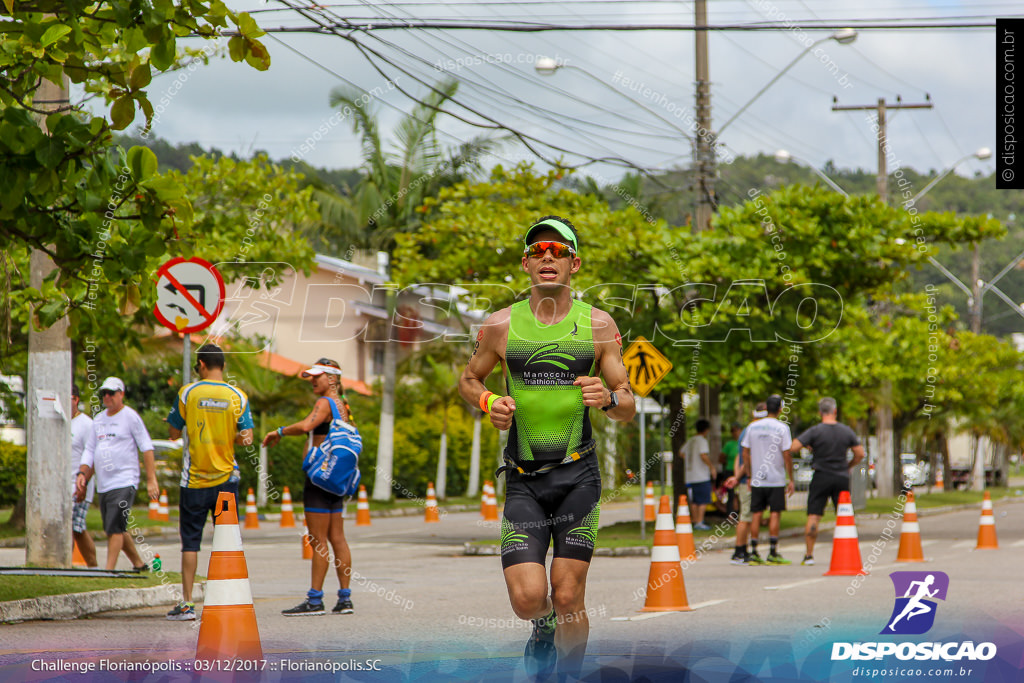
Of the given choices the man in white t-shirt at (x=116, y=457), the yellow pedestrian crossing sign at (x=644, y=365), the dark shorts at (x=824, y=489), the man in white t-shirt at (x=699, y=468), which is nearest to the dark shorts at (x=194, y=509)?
the man in white t-shirt at (x=116, y=457)

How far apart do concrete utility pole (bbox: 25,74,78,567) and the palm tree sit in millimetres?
19144

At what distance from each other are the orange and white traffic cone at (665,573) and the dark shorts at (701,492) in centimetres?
1077

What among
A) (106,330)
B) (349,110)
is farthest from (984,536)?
(349,110)

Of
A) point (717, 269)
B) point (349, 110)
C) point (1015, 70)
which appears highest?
point (349, 110)

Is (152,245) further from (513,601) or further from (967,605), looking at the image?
(967,605)

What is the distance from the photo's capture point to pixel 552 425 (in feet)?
17.3

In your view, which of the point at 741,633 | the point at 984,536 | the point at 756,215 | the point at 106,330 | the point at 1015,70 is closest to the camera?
the point at 741,633

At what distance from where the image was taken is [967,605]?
31.0 feet

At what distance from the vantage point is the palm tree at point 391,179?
104 feet

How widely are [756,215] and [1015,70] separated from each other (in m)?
6.17

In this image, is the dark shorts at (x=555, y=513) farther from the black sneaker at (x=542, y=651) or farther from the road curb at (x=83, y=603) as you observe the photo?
the road curb at (x=83, y=603)

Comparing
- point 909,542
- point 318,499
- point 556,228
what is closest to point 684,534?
point 909,542

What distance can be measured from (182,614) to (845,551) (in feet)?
22.6

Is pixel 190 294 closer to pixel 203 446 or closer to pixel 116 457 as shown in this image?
pixel 203 446
